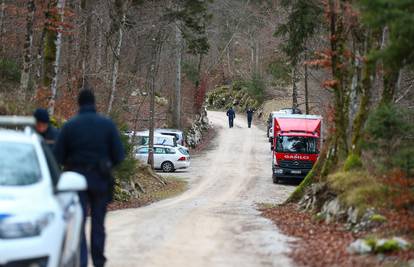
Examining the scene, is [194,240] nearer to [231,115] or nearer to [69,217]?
[69,217]

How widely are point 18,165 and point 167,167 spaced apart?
3623 centimetres

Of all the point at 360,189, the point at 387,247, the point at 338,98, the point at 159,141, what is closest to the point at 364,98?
the point at 338,98

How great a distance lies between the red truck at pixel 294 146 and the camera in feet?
118

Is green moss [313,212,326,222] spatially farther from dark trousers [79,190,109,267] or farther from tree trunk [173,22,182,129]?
tree trunk [173,22,182,129]

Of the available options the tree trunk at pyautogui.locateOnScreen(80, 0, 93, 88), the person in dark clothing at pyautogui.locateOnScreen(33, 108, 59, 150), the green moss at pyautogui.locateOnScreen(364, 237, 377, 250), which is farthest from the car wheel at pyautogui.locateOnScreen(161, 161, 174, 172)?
the person in dark clothing at pyautogui.locateOnScreen(33, 108, 59, 150)

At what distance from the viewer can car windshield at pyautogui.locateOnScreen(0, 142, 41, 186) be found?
6.79m

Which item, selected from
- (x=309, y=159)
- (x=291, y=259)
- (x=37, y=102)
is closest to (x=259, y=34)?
(x=309, y=159)

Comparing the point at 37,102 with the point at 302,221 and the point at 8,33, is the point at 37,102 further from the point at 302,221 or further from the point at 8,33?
the point at 8,33

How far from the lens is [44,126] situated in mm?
9312

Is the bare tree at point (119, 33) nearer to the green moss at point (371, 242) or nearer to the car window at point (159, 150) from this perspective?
the car window at point (159, 150)

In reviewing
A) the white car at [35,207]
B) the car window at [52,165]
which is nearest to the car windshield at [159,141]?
the car window at [52,165]

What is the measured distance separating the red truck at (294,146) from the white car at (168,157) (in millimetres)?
8190

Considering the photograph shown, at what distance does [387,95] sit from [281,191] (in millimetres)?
17809

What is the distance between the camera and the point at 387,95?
50.1 ft
